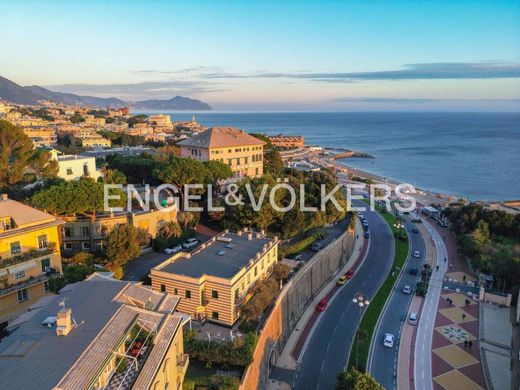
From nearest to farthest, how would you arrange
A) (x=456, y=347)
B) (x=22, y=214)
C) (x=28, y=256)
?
(x=28, y=256)
(x=22, y=214)
(x=456, y=347)

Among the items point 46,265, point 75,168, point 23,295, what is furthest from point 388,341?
point 75,168

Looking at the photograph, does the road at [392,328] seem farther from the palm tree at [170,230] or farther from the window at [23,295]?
the window at [23,295]

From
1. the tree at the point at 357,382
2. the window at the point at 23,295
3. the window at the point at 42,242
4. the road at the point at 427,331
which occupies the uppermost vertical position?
the window at the point at 42,242

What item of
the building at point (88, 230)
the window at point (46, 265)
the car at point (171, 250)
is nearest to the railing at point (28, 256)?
the window at point (46, 265)

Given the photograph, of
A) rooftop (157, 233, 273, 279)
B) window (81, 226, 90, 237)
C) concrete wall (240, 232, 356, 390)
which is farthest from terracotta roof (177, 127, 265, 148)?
window (81, 226, 90, 237)

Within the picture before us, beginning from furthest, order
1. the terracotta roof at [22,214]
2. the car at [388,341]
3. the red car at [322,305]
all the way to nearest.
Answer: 1. the red car at [322,305]
2. the car at [388,341]
3. the terracotta roof at [22,214]

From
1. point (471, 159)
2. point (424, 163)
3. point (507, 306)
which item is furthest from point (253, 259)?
point (471, 159)

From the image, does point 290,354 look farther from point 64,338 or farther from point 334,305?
point 64,338

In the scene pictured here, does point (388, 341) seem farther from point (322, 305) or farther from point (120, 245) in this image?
point (120, 245)
